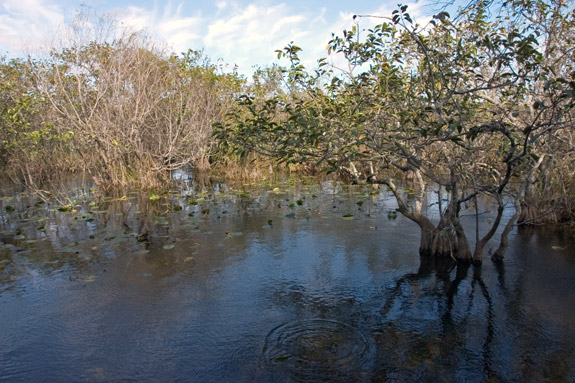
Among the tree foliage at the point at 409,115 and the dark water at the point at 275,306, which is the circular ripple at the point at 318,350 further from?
the tree foliage at the point at 409,115

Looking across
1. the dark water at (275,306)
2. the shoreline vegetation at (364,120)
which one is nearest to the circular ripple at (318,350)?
the dark water at (275,306)

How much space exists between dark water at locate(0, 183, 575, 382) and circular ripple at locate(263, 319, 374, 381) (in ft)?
0.06

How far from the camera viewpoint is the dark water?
12.9 ft

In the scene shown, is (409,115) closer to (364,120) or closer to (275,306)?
(364,120)

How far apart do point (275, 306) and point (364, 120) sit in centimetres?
253

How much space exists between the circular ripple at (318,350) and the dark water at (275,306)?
17mm

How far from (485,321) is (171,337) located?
3.26 m

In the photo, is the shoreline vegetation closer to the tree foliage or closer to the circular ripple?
the tree foliage

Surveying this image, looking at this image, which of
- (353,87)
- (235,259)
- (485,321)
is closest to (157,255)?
(235,259)

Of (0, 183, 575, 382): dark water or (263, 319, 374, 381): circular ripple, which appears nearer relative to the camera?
(263, 319, 374, 381): circular ripple

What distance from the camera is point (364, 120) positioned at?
5.68 meters

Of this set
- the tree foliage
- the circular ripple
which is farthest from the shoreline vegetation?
the circular ripple

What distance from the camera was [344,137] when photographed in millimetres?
5934

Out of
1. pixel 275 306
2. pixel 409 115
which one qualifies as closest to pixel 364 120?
pixel 409 115
